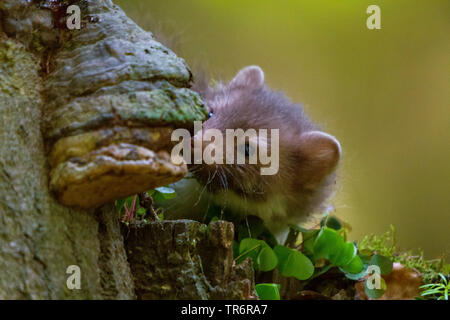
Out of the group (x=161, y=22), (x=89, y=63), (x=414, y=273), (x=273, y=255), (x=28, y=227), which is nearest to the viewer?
(x=28, y=227)

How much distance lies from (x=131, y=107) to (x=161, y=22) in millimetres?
1564

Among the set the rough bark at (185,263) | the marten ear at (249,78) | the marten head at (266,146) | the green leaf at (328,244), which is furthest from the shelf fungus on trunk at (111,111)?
the marten ear at (249,78)

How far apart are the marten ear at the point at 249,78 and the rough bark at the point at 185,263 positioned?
126 cm

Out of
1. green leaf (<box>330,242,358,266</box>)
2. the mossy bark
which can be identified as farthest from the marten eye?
the mossy bark

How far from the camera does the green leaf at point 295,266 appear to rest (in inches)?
73.7

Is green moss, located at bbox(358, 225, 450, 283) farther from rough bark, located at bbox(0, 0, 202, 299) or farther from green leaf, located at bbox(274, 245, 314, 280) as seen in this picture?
rough bark, located at bbox(0, 0, 202, 299)

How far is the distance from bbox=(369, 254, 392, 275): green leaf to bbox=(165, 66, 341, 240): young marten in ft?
1.31

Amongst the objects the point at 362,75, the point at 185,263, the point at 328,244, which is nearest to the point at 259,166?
the point at 328,244

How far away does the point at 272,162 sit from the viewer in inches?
84.5

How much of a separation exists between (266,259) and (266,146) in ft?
1.73

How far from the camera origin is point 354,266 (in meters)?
2.05

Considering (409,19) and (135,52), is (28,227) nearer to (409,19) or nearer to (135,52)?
(135,52)

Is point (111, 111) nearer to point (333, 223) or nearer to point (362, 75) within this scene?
point (333, 223)
